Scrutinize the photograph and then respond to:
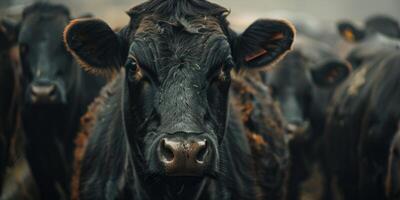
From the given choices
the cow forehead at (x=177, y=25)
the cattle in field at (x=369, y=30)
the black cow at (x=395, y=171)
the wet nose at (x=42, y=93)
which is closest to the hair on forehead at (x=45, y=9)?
the wet nose at (x=42, y=93)

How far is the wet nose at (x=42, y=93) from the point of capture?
637 cm

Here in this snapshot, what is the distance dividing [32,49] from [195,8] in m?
2.68

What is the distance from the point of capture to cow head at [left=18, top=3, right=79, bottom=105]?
6.46m

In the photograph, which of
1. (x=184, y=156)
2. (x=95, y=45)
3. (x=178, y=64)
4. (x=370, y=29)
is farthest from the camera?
(x=370, y=29)

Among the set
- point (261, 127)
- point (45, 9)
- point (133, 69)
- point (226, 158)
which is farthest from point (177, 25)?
point (45, 9)


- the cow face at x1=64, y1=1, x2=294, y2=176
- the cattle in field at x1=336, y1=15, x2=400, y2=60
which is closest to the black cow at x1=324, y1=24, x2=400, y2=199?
the cattle in field at x1=336, y1=15, x2=400, y2=60

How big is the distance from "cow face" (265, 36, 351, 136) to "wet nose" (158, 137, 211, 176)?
4.51 metres

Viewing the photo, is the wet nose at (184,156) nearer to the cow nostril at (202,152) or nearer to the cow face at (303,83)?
the cow nostril at (202,152)

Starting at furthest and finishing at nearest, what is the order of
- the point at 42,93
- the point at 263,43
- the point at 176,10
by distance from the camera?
1. the point at 42,93
2. the point at 263,43
3. the point at 176,10

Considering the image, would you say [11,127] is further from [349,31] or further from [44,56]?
[349,31]

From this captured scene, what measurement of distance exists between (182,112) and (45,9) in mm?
3571

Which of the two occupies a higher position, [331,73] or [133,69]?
[133,69]

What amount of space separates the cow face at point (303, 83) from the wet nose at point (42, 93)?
2.87 m

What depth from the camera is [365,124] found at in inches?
277
